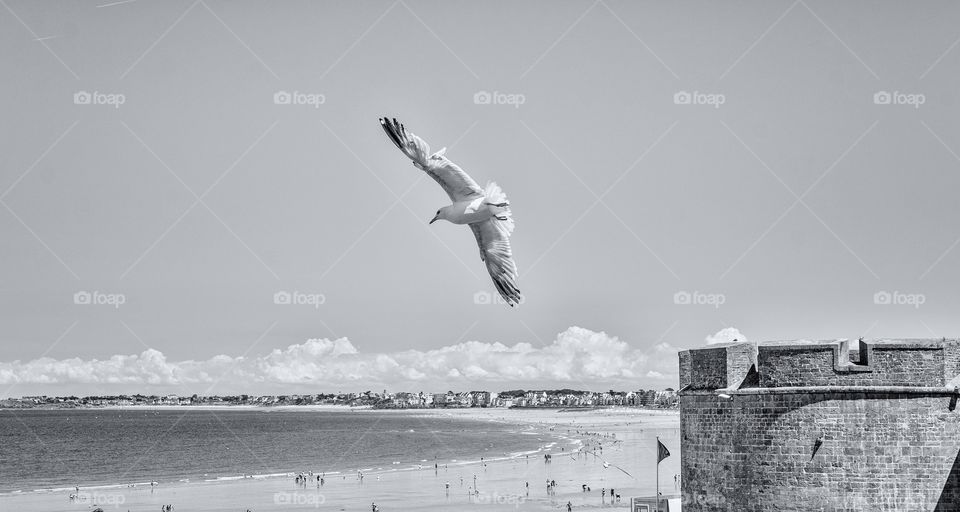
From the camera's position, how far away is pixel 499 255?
12.6 metres

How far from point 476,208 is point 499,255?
4.08 feet

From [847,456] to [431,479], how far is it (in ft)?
173

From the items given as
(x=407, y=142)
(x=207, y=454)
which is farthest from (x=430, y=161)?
(x=207, y=454)

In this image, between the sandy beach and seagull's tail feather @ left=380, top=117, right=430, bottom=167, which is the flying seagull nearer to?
seagull's tail feather @ left=380, top=117, right=430, bottom=167

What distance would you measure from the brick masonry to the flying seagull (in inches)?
279

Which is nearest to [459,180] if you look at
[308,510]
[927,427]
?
[927,427]

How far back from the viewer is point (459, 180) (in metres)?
11.5

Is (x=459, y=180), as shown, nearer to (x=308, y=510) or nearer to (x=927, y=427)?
(x=927, y=427)

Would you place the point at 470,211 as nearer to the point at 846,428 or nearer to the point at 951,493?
the point at 846,428

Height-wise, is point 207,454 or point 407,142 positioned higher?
point 207,454

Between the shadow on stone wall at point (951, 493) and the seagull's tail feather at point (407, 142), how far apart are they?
11350 mm

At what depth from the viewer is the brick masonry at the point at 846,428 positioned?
1652cm

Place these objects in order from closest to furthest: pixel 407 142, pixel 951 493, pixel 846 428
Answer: pixel 407 142 → pixel 951 493 → pixel 846 428

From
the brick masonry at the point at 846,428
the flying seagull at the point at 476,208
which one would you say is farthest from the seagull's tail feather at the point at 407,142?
the brick masonry at the point at 846,428
